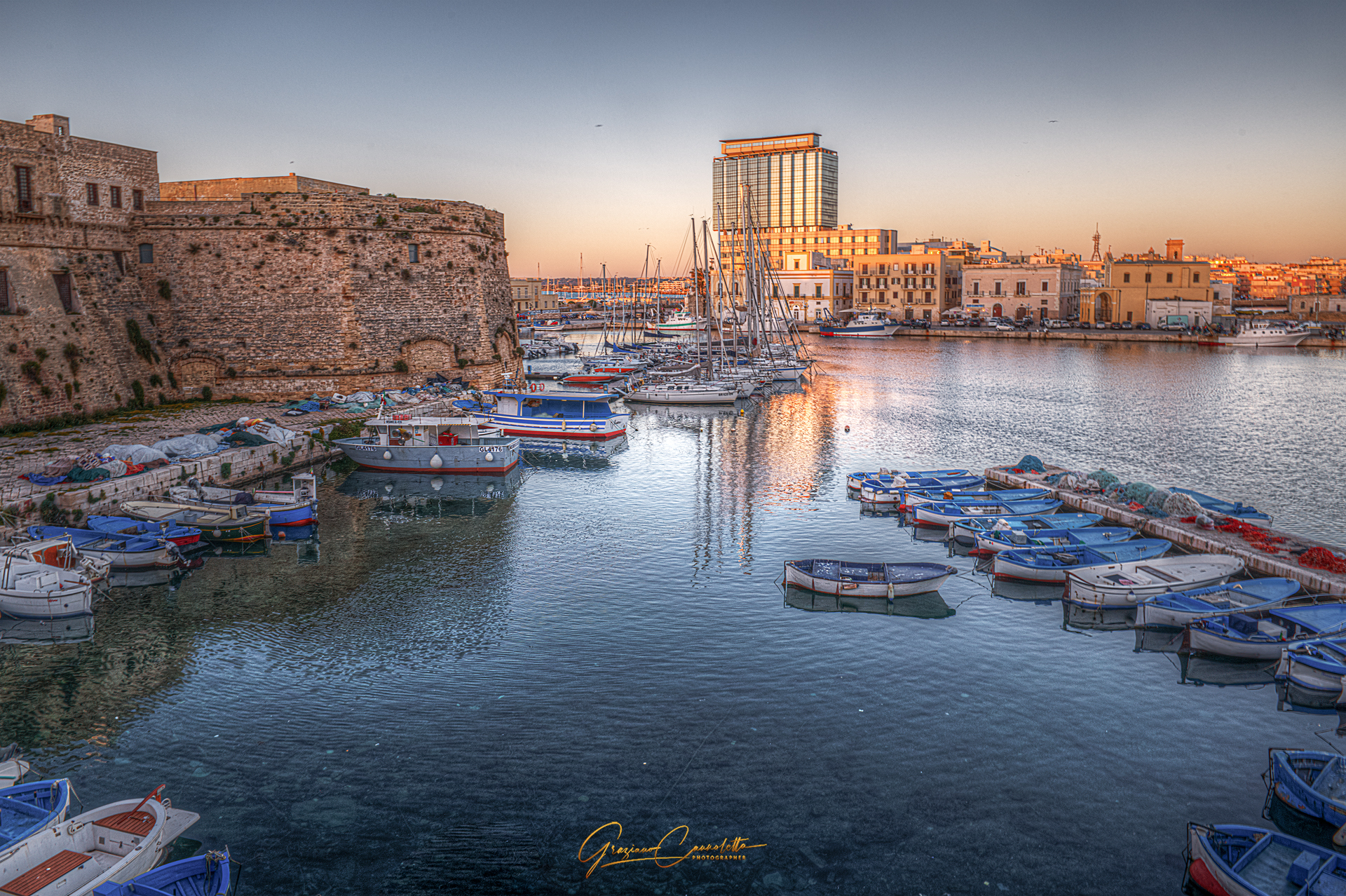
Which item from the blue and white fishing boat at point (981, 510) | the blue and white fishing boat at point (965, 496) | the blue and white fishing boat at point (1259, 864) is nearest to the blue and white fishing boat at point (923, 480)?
the blue and white fishing boat at point (965, 496)

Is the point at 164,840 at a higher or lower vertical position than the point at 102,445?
lower

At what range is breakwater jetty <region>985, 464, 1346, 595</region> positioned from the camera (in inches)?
578

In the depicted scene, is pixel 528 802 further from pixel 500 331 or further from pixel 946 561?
pixel 500 331

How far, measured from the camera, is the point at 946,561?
57.8ft

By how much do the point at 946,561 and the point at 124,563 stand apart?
52.8ft

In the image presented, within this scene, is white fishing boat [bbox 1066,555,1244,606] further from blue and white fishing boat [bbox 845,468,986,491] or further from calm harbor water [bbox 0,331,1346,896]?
blue and white fishing boat [bbox 845,468,986,491]

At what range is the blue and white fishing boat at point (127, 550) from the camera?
16.5m

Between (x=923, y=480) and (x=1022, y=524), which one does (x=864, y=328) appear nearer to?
(x=923, y=480)

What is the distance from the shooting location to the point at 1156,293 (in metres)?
91.1

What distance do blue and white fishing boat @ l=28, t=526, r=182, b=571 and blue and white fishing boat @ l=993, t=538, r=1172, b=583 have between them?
16.0m

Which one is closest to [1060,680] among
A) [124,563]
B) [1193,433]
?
[124,563]

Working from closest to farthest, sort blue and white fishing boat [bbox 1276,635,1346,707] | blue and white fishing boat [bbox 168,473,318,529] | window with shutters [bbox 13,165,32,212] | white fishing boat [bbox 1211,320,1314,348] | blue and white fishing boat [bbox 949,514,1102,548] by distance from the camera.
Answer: blue and white fishing boat [bbox 1276,635,1346,707]
blue and white fishing boat [bbox 949,514,1102,548]
blue and white fishing boat [bbox 168,473,318,529]
window with shutters [bbox 13,165,32,212]
white fishing boat [bbox 1211,320,1314,348]

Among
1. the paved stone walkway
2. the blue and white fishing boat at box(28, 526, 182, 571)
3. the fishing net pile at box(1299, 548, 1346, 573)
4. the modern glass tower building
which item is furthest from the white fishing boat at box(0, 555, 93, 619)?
the modern glass tower building

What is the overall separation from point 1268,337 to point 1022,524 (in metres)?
74.2
